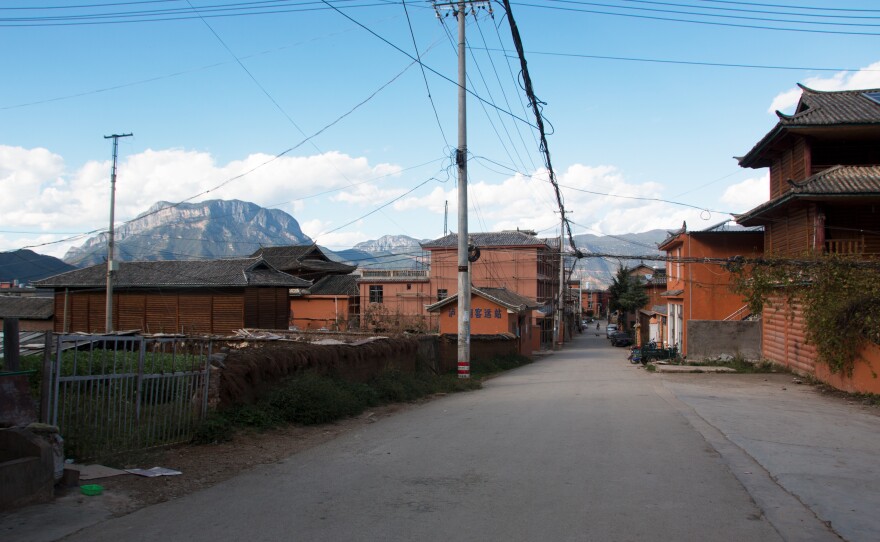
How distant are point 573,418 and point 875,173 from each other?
53.7ft

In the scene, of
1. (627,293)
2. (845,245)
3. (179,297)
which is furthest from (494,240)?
(845,245)

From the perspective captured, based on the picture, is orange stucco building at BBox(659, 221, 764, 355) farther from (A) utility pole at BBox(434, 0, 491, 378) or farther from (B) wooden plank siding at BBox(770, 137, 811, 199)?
(A) utility pole at BBox(434, 0, 491, 378)

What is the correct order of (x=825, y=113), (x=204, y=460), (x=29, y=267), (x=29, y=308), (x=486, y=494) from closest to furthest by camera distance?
(x=486, y=494) → (x=204, y=460) → (x=825, y=113) → (x=29, y=308) → (x=29, y=267)

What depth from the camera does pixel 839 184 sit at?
21.9m

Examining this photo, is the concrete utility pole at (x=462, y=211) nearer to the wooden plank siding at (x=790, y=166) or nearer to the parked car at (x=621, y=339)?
the wooden plank siding at (x=790, y=166)

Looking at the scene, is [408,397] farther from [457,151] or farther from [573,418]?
[457,151]

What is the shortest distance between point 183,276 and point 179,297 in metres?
1.20

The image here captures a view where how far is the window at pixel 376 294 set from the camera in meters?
59.4

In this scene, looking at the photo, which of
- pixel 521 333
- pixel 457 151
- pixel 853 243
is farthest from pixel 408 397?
pixel 521 333

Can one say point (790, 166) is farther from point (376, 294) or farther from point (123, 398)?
point (376, 294)

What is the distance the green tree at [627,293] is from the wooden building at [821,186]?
155 feet

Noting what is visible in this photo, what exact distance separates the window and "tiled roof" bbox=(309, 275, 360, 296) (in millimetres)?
1595

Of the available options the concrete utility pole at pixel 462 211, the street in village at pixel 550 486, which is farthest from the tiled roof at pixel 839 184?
the concrete utility pole at pixel 462 211

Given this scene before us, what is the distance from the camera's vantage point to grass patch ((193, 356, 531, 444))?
10.3m
